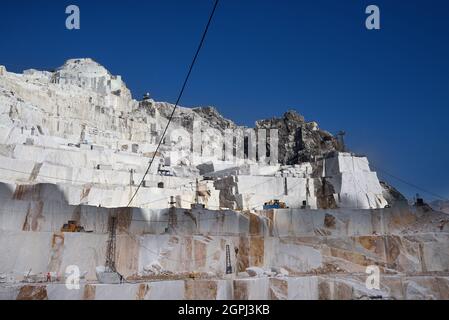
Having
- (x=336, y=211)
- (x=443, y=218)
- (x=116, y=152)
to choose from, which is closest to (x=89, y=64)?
(x=116, y=152)

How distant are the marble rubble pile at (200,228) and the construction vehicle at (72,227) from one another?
0.20 metres

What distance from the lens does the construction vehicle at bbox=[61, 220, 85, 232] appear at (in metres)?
21.8

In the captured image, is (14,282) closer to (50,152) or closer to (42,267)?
(42,267)

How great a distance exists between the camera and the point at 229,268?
24266 millimetres

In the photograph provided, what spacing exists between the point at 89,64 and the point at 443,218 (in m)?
58.3

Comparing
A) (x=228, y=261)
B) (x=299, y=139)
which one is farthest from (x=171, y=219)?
(x=299, y=139)

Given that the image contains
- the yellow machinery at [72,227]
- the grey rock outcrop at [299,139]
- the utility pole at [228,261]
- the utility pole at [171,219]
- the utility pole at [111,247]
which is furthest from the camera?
the grey rock outcrop at [299,139]

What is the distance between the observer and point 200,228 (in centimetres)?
2544

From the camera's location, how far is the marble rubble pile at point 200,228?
66.3 ft

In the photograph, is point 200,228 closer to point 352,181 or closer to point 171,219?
point 171,219

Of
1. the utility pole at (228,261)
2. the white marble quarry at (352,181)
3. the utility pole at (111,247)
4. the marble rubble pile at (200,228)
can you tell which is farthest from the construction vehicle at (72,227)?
the white marble quarry at (352,181)

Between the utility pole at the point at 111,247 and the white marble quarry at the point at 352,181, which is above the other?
the white marble quarry at the point at 352,181

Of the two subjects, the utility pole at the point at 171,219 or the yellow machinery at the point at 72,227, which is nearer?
the yellow machinery at the point at 72,227

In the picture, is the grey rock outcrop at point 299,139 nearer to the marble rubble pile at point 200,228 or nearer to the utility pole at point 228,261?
the marble rubble pile at point 200,228
